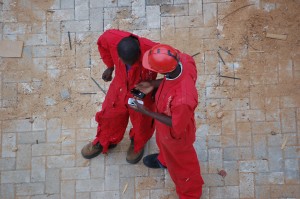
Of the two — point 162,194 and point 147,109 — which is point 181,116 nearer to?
point 147,109

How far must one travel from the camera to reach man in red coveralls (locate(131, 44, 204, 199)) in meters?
4.24

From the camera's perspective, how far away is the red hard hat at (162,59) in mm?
4203

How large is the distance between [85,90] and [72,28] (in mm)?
1040

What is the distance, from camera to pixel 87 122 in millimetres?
6387

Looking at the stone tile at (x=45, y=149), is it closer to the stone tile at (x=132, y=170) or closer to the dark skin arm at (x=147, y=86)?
the stone tile at (x=132, y=170)

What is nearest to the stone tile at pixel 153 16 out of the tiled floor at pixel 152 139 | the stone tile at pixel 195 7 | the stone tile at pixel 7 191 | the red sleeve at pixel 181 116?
the tiled floor at pixel 152 139

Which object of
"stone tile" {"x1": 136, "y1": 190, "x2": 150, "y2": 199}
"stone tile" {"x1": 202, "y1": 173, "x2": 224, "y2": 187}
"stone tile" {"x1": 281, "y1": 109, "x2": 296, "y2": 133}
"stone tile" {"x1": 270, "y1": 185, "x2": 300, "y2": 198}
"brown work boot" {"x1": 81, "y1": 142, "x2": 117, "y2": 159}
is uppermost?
"stone tile" {"x1": 281, "y1": 109, "x2": 296, "y2": 133}

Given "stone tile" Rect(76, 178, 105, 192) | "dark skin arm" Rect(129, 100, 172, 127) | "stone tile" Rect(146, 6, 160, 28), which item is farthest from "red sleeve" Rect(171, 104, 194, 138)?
"stone tile" Rect(146, 6, 160, 28)

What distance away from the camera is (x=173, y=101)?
14.1 ft

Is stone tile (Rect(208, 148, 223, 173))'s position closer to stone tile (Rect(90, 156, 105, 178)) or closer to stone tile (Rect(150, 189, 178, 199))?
stone tile (Rect(150, 189, 178, 199))

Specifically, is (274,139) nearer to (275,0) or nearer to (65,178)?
(275,0)

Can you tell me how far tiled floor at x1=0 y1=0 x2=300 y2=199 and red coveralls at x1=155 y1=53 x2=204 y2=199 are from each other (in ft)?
1.87

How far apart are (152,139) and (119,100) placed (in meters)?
1.36

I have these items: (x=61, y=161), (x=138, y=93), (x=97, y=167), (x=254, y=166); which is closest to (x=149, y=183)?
(x=97, y=167)
